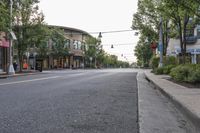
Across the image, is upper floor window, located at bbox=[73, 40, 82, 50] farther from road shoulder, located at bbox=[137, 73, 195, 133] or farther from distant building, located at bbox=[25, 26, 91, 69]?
road shoulder, located at bbox=[137, 73, 195, 133]

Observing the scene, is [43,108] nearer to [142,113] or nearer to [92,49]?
[142,113]

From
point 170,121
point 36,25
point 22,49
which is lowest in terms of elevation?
point 170,121

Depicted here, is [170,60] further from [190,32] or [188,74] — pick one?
[188,74]

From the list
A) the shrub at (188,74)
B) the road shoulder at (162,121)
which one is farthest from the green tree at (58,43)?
the road shoulder at (162,121)

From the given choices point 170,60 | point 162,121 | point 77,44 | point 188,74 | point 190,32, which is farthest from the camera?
point 77,44

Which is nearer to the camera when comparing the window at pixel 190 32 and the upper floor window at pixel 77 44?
the window at pixel 190 32

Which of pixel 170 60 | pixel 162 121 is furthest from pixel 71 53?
pixel 162 121

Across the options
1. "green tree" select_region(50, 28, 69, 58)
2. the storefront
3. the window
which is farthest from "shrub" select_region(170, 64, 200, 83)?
"green tree" select_region(50, 28, 69, 58)

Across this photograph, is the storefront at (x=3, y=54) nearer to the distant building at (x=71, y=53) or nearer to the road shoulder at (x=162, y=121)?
the road shoulder at (x=162, y=121)

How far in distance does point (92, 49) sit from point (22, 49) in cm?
5427

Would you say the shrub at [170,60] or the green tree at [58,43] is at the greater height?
the green tree at [58,43]

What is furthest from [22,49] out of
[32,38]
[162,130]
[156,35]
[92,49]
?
[92,49]

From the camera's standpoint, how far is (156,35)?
41625mm

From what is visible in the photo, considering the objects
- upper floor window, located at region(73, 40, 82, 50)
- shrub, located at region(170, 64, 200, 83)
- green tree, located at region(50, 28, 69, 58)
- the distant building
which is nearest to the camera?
shrub, located at region(170, 64, 200, 83)
